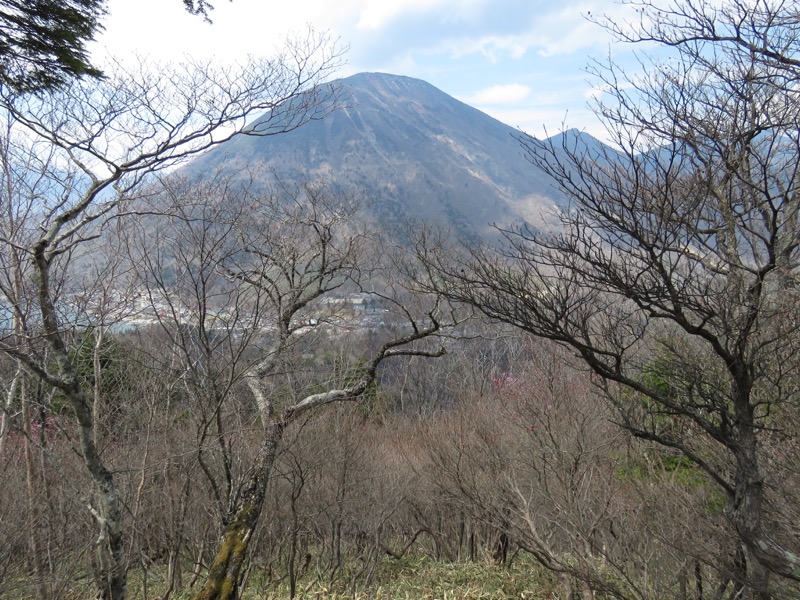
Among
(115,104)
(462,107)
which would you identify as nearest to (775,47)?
(115,104)

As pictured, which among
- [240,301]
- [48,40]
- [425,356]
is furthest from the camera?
[425,356]

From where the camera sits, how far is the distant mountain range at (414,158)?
3540 inches

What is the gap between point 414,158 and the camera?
386 ft

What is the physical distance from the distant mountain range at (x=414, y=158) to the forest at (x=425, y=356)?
65308 mm

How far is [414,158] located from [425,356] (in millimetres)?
114663

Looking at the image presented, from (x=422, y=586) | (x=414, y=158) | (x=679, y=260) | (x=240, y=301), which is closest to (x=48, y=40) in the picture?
(x=240, y=301)

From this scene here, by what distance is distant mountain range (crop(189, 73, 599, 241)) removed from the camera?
295ft

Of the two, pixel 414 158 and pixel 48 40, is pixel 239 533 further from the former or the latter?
pixel 414 158

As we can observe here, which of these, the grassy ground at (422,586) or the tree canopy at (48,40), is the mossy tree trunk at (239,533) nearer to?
the grassy ground at (422,586)

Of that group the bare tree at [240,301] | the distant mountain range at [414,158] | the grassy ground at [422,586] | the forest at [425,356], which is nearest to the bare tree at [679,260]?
the forest at [425,356]

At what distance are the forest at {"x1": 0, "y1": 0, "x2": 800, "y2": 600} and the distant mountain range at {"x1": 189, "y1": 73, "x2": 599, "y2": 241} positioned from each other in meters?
65.3

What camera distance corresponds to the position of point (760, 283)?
3723mm

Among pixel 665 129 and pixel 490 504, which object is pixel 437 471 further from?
pixel 665 129

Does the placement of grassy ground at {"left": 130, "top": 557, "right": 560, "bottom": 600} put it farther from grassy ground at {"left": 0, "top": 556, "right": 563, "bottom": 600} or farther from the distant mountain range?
the distant mountain range
